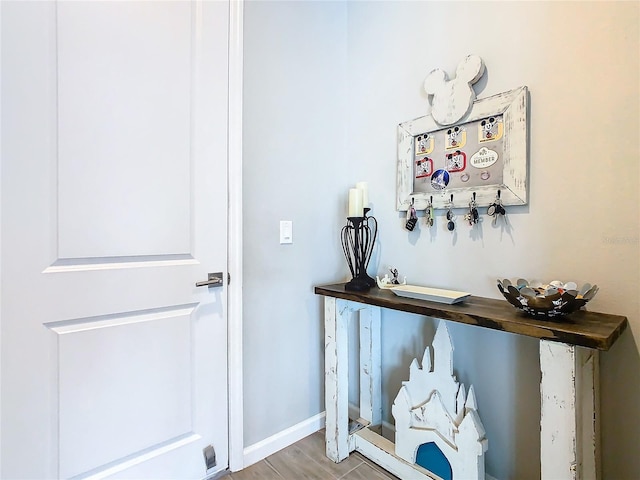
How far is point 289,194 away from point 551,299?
3.79ft

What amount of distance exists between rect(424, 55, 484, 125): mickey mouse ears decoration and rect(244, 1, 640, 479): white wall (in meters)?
0.05

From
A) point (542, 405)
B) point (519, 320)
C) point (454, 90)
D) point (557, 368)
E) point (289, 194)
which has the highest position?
point (454, 90)

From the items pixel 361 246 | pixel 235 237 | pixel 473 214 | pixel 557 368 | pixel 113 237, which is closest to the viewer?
pixel 557 368

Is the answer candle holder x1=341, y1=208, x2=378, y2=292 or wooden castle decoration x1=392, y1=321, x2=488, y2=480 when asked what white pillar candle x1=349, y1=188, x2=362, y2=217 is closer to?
candle holder x1=341, y1=208, x2=378, y2=292

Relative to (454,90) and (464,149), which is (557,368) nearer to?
(464,149)

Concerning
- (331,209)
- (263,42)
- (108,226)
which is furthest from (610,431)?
(263,42)

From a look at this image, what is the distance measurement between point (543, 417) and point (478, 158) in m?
0.91

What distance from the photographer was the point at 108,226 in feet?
3.85

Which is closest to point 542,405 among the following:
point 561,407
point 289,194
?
point 561,407

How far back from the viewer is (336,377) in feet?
5.01

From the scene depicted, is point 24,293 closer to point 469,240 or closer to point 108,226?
point 108,226

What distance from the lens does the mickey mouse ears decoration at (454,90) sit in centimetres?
132

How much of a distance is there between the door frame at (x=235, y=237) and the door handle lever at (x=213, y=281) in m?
0.05

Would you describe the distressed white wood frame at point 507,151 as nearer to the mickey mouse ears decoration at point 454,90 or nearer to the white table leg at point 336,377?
the mickey mouse ears decoration at point 454,90
